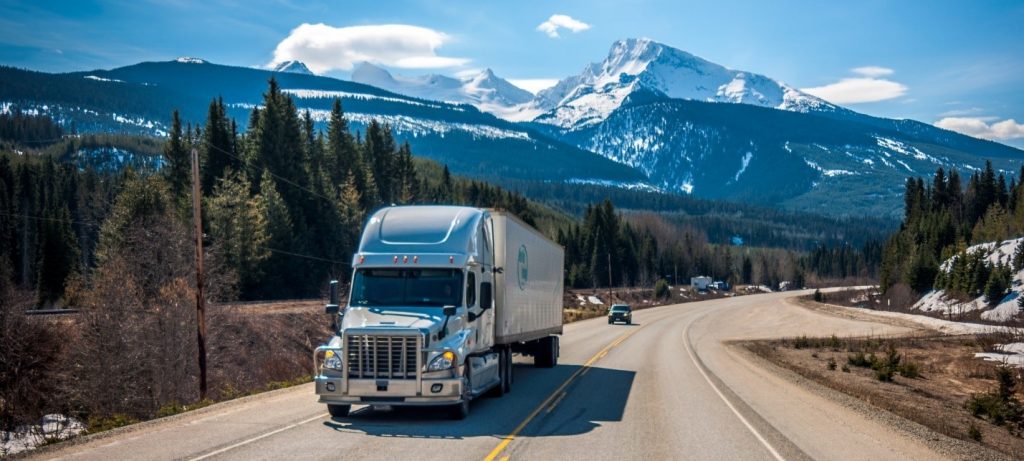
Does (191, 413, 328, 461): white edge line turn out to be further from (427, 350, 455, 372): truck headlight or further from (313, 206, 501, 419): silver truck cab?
(427, 350, 455, 372): truck headlight

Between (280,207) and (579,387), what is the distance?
47.2 meters

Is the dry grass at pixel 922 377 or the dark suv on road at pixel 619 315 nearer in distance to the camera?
the dry grass at pixel 922 377

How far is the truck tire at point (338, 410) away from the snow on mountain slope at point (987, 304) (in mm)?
67483

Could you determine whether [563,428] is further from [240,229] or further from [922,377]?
[240,229]

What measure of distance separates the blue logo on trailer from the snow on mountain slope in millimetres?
59827

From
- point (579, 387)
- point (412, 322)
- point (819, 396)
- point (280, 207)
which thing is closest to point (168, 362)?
point (579, 387)

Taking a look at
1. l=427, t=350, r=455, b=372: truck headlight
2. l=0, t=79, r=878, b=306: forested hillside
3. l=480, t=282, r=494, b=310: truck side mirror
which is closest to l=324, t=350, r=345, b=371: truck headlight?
l=427, t=350, r=455, b=372: truck headlight

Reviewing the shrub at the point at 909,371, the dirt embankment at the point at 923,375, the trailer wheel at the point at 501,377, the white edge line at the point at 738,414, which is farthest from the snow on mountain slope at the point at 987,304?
the trailer wheel at the point at 501,377

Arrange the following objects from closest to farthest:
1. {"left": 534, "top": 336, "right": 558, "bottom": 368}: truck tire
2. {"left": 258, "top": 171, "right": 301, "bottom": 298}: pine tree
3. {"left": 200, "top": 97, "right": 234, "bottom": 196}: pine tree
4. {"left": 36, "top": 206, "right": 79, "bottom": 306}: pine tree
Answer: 1. {"left": 534, "top": 336, "right": 558, "bottom": 368}: truck tire
2. {"left": 258, "top": 171, "right": 301, "bottom": 298}: pine tree
3. {"left": 200, "top": 97, "right": 234, "bottom": 196}: pine tree
4. {"left": 36, "top": 206, "right": 79, "bottom": 306}: pine tree

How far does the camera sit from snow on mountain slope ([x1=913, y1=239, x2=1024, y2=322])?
75.2 m

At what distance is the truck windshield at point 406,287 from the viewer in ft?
58.1

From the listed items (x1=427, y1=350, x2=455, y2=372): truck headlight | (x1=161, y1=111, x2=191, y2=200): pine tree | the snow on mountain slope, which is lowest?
the snow on mountain slope

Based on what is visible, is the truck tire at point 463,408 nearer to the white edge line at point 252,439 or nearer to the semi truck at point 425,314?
the semi truck at point 425,314

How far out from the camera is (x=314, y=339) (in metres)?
45.5
